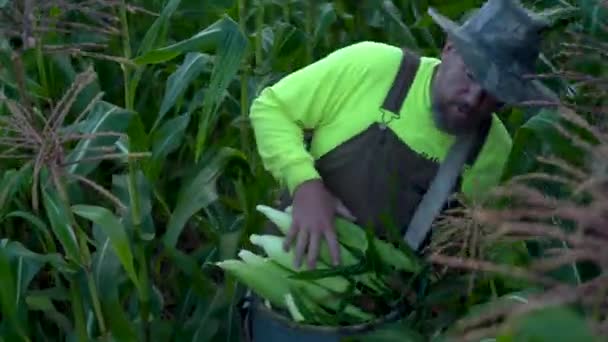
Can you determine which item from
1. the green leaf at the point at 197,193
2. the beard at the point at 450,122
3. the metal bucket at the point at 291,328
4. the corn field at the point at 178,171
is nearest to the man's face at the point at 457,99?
the beard at the point at 450,122

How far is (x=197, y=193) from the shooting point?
2.37 meters

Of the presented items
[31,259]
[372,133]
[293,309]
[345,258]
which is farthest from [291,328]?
[31,259]

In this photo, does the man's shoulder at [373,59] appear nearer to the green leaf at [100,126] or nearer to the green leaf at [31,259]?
the green leaf at [100,126]

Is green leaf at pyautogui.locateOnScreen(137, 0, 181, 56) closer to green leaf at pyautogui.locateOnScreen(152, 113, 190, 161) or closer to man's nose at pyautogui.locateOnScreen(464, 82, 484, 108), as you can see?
green leaf at pyautogui.locateOnScreen(152, 113, 190, 161)

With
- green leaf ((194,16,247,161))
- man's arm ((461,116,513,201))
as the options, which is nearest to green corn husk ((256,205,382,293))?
man's arm ((461,116,513,201))

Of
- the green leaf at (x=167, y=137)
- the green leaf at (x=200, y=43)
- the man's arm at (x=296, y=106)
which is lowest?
the green leaf at (x=167, y=137)

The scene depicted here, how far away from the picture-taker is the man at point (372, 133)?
1.95 metres

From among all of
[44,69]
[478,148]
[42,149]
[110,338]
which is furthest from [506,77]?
[44,69]

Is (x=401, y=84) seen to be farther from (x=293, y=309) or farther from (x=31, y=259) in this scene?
(x=31, y=259)

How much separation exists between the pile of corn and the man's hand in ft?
0.08

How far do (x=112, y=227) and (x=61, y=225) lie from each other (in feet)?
0.29

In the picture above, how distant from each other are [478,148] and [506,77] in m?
0.20

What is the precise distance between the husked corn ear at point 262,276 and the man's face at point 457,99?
0.38 metres

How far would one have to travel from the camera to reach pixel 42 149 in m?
1.72
